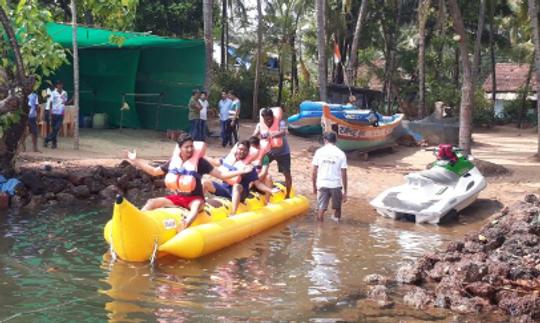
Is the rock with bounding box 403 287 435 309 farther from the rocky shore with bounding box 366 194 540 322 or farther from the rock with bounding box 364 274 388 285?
the rock with bounding box 364 274 388 285

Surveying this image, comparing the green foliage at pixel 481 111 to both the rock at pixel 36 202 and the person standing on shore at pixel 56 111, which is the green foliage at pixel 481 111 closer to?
the person standing on shore at pixel 56 111

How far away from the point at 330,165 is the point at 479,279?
381 cm

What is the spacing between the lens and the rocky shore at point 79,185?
11.9m

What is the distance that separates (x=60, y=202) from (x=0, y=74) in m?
2.35

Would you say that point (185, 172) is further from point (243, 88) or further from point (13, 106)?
point (243, 88)

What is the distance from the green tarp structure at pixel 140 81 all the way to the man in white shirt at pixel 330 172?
9630 mm

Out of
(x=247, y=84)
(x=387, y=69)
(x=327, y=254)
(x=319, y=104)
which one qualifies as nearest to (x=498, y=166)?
(x=319, y=104)

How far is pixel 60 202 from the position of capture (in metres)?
12.2

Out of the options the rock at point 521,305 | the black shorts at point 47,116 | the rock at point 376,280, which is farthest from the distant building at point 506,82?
the rock at point 521,305

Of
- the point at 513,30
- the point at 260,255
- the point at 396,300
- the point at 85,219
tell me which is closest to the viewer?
the point at 396,300

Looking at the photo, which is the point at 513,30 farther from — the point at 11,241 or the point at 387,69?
the point at 11,241

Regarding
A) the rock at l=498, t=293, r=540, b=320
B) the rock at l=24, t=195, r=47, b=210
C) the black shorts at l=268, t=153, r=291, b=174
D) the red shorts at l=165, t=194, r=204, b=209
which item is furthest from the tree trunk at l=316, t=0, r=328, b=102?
the rock at l=498, t=293, r=540, b=320

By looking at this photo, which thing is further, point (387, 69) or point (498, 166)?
point (387, 69)

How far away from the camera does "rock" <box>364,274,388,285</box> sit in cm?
763
